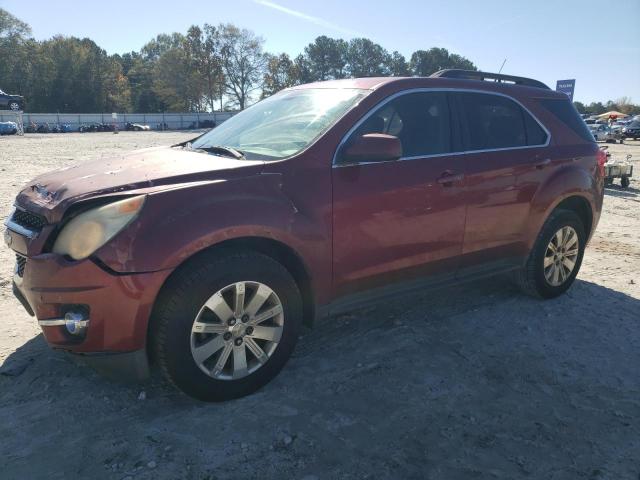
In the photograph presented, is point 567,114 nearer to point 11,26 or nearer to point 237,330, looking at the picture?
point 237,330

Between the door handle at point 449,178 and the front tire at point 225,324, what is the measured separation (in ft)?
4.51

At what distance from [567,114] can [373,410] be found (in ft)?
11.2

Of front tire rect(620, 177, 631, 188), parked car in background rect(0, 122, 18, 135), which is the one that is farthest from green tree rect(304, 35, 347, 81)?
front tire rect(620, 177, 631, 188)

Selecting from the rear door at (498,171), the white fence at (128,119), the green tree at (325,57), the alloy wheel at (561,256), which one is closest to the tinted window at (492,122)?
the rear door at (498,171)

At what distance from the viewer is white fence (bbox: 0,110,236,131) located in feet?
205

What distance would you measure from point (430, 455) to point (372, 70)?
112 metres

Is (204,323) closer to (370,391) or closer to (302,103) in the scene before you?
(370,391)

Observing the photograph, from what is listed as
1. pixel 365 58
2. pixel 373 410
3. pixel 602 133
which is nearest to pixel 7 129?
pixel 602 133

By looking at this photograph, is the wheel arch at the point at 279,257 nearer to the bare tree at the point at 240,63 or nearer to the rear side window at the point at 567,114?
the rear side window at the point at 567,114

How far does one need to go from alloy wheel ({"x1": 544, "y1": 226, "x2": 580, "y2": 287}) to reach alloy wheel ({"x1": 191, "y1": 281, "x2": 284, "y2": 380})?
2788 mm

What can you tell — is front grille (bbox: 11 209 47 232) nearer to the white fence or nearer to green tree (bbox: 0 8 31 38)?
the white fence

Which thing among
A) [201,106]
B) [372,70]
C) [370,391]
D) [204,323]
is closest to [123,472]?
[204,323]

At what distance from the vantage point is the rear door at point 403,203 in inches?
125

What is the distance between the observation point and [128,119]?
239ft
